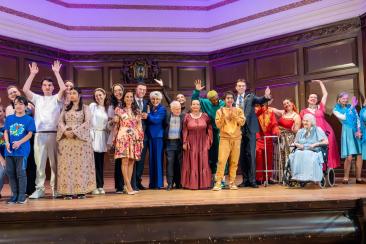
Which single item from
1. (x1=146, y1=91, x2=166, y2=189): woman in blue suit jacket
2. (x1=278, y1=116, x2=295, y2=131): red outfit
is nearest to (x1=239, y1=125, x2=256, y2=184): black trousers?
(x1=278, y1=116, x2=295, y2=131): red outfit

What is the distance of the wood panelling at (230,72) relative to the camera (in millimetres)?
9172

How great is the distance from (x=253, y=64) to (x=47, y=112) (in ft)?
16.8

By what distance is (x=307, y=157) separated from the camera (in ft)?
18.2

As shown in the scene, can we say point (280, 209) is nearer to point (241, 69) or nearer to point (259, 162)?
point (259, 162)

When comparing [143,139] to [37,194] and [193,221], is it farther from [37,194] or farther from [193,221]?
[193,221]

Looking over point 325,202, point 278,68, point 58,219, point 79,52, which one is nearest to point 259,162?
point 325,202

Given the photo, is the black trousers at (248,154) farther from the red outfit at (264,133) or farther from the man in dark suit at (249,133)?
the red outfit at (264,133)

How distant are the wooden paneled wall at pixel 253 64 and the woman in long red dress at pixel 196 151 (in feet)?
10.0

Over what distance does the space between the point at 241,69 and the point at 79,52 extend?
3547 mm

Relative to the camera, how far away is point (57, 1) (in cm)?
910

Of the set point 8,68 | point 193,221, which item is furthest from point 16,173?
point 8,68

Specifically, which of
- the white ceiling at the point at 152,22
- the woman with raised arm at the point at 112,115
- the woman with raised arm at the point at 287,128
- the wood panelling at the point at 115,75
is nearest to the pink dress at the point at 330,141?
the woman with raised arm at the point at 287,128

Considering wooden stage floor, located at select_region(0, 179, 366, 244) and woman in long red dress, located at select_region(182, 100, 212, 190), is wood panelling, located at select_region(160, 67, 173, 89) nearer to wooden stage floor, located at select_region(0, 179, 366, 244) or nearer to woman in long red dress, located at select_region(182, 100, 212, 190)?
woman in long red dress, located at select_region(182, 100, 212, 190)

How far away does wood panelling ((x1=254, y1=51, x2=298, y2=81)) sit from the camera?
8430 millimetres
